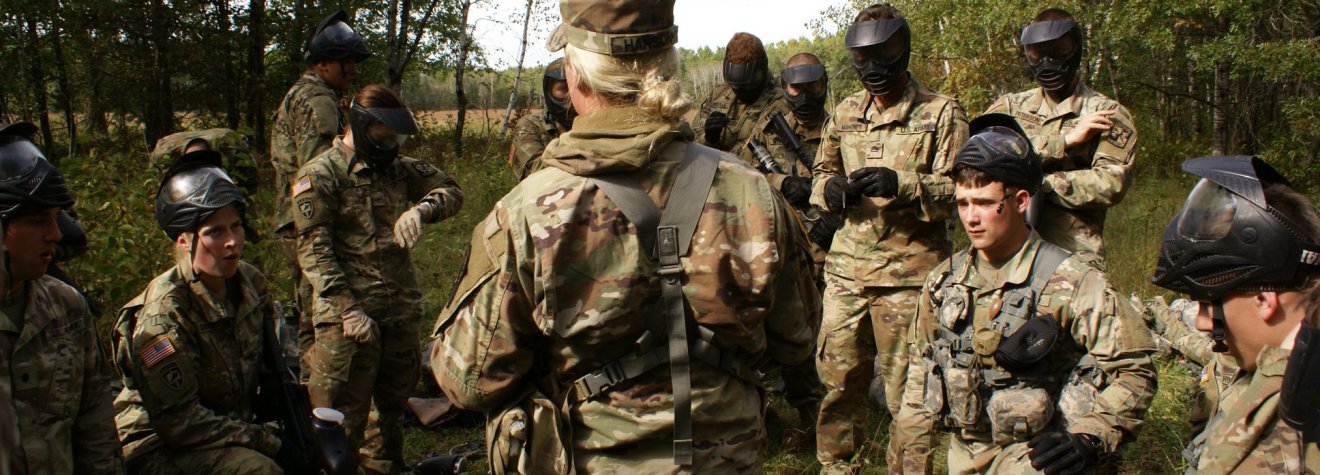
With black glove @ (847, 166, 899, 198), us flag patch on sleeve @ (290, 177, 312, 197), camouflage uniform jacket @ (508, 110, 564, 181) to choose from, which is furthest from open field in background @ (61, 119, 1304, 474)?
camouflage uniform jacket @ (508, 110, 564, 181)

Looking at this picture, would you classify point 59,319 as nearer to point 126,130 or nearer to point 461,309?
point 461,309

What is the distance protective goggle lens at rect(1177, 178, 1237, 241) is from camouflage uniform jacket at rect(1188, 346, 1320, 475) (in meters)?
0.31

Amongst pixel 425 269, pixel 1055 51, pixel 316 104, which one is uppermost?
pixel 1055 51

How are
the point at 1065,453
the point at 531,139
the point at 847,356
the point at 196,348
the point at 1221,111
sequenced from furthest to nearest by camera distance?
1. the point at 1221,111
2. the point at 531,139
3. the point at 847,356
4. the point at 196,348
5. the point at 1065,453

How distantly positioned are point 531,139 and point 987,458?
4.80 meters

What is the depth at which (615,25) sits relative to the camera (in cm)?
235

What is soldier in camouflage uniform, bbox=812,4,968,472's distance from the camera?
5152mm

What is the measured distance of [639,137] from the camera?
2.34 meters

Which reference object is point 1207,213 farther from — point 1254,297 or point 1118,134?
point 1118,134

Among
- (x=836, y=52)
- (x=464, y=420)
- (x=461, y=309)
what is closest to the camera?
(x=461, y=309)

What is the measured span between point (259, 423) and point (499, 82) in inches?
1000

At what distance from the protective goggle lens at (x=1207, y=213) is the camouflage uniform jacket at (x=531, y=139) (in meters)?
5.33

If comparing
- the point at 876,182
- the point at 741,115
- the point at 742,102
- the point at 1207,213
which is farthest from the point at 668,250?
the point at 742,102

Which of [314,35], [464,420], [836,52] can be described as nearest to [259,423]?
[464,420]
